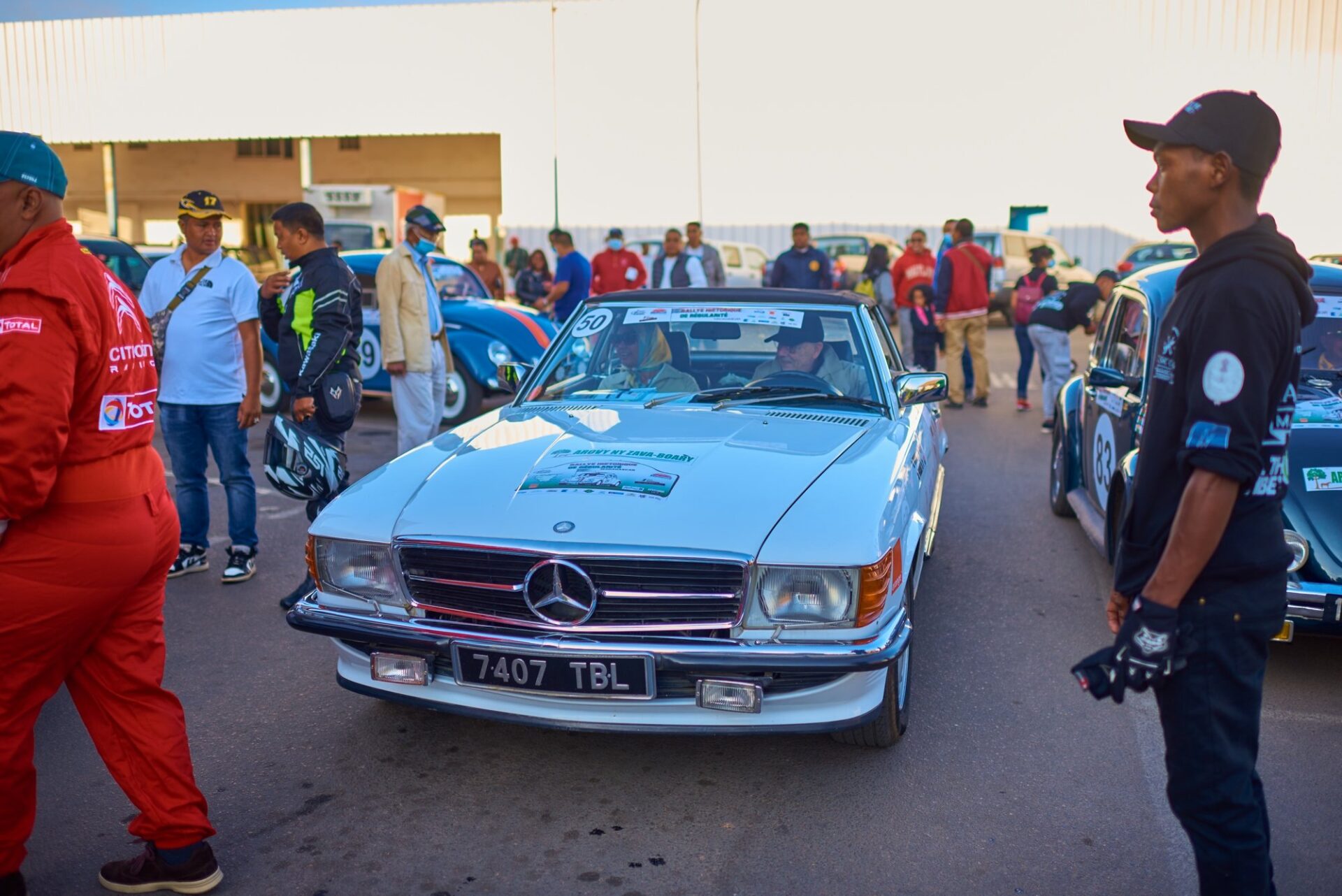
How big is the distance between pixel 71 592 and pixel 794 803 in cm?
204

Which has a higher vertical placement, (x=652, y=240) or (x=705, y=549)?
(x=652, y=240)

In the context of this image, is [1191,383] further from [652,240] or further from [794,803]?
[652,240]

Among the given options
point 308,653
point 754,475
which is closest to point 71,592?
point 754,475

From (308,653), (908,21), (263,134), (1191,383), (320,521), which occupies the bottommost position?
(308,653)

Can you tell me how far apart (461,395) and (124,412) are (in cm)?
832

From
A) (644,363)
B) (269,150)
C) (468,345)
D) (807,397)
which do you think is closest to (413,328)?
(644,363)

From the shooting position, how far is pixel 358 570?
139 inches

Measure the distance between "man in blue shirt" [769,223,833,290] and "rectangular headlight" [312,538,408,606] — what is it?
966cm

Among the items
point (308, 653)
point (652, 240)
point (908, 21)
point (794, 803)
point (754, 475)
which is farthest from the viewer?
point (908, 21)

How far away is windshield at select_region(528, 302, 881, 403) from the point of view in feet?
15.8

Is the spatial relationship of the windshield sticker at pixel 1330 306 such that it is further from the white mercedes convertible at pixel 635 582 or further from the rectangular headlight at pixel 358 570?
the rectangular headlight at pixel 358 570

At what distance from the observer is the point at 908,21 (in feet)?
86.3

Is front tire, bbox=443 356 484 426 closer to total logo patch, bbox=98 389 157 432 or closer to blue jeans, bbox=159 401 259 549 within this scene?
blue jeans, bbox=159 401 259 549

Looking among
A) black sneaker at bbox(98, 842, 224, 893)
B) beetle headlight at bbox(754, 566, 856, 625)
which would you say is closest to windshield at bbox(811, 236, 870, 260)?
beetle headlight at bbox(754, 566, 856, 625)
